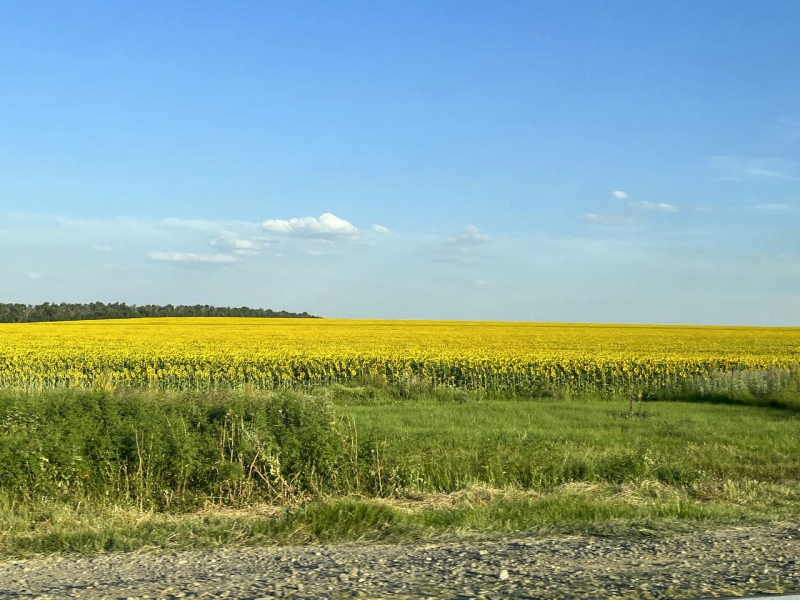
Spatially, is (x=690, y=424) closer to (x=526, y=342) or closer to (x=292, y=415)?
(x=292, y=415)

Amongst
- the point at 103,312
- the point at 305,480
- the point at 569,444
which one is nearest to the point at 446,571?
the point at 305,480

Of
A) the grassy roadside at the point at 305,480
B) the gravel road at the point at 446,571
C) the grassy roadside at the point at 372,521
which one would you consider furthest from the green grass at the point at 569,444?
the gravel road at the point at 446,571

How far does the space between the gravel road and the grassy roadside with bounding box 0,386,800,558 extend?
505 mm

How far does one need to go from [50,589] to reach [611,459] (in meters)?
8.86

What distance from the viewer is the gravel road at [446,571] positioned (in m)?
5.56

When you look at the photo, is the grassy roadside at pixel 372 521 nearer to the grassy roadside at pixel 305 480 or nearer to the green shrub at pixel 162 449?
the grassy roadside at pixel 305 480

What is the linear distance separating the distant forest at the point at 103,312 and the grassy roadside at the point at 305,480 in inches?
3304

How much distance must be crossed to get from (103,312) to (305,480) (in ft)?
290

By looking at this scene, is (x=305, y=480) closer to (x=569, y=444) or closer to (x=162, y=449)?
(x=162, y=449)

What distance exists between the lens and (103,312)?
305 feet

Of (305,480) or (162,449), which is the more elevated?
(162,449)

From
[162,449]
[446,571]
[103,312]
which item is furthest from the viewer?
[103,312]

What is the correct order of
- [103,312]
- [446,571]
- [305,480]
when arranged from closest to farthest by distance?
1. [446,571]
2. [305,480]
3. [103,312]

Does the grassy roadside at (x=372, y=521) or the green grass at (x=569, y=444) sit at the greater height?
the grassy roadside at (x=372, y=521)
